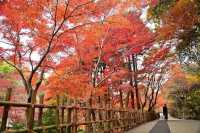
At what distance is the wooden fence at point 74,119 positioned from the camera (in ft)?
19.9

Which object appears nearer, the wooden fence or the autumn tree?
the wooden fence

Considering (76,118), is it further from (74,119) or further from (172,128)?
(172,128)

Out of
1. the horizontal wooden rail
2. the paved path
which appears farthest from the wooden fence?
the paved path

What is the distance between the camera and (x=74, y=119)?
951 centimetres

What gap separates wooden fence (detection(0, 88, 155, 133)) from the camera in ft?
19.9

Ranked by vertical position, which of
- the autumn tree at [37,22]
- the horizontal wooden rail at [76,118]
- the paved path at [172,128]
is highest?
the autumn tree at [37,22]

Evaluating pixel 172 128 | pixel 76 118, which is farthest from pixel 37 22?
pixel 172 128

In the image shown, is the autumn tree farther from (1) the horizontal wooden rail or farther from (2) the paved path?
(2) the paved path

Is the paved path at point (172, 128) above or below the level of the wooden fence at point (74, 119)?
below

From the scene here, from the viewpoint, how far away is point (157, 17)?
45.9ft

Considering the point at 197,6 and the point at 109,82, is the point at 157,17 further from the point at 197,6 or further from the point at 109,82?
the point at 109,82

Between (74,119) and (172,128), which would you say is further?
(172,128)

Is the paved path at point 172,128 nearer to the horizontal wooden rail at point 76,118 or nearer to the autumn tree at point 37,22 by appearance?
the horizontal wooden rail at point 76,118

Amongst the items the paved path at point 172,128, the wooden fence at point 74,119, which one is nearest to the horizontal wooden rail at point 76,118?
the wooden fence at point 74,119
